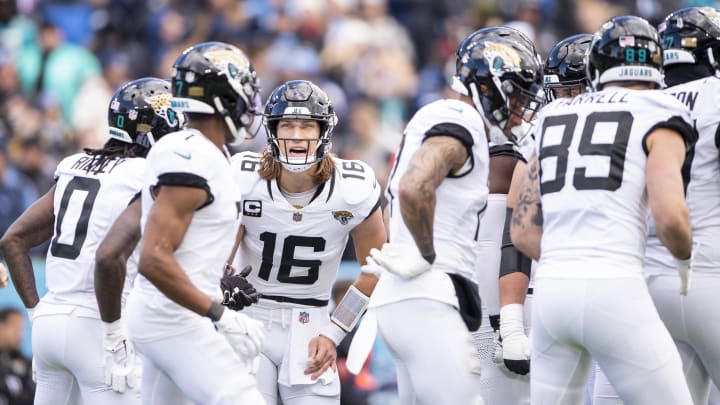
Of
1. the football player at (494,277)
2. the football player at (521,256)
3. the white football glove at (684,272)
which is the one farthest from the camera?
the football player at (494,277)

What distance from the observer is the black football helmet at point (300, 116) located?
18.9 ft

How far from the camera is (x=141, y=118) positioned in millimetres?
5953

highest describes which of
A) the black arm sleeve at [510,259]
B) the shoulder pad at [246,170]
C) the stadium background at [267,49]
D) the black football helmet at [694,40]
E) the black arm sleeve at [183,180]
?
the black football helmet at [694,40]

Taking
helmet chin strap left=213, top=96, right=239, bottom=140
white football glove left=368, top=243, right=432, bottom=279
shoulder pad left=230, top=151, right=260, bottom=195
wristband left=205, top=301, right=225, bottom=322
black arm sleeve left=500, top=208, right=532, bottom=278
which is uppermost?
helmet chin strap left=213, top=96, right=239, bottom=140

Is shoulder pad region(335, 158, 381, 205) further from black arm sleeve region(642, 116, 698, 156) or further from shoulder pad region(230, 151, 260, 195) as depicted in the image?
black arm sleeve region(642, 116, 698, 156)

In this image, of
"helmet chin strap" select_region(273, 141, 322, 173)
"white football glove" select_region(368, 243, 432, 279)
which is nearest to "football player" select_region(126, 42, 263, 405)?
"white football glove" select_region(368, 243, 432, 279)

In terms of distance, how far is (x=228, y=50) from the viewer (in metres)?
4.93

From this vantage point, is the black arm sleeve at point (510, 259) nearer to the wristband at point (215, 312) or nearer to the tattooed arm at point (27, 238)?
the wristband at point (215, 312)

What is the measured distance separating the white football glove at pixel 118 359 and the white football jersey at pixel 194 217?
2.51 ft

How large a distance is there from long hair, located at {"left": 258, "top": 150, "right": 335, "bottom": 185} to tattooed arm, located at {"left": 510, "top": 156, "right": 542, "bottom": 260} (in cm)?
114

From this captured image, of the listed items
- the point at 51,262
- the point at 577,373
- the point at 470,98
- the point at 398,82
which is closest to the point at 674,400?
the point at 577,373

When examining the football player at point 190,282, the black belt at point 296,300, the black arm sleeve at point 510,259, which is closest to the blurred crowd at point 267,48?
the black belt at point 296,300

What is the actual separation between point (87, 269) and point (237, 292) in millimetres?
764

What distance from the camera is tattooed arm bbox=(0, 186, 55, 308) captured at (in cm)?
600
